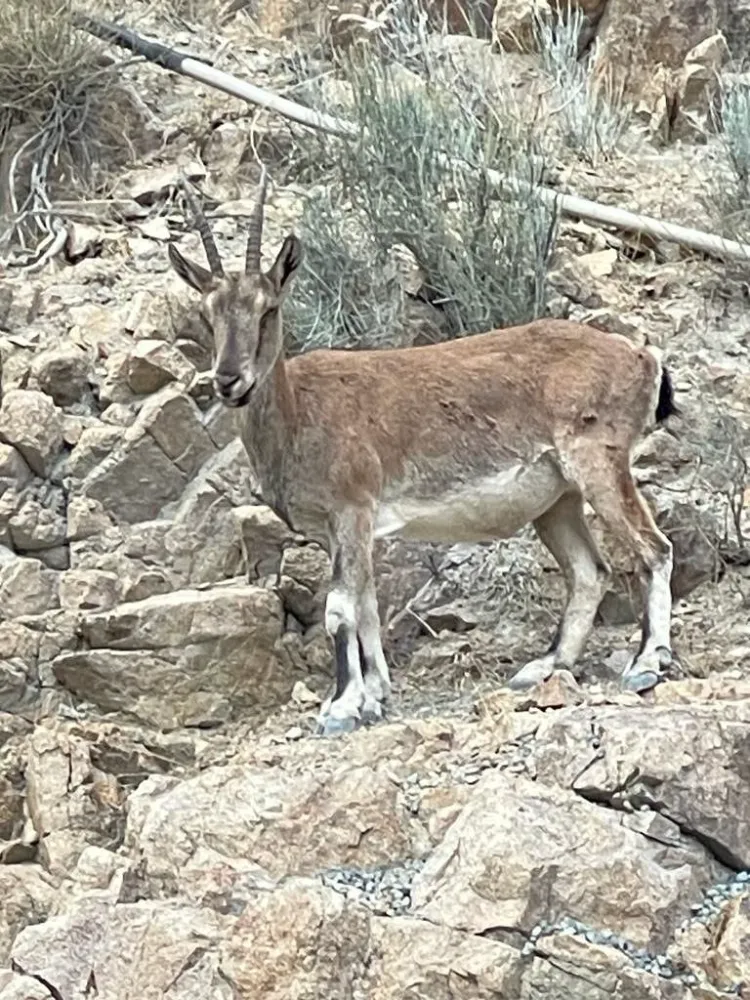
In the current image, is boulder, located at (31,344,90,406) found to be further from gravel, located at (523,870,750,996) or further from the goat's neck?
gravel, located at (523,870,750,996)

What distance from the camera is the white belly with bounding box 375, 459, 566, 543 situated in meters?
8.34

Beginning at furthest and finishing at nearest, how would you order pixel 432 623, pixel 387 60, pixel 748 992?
1. pixel 387 60
2. pixel 432 623
3. pixel 748 992

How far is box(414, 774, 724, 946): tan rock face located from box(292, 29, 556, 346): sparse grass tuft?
→ 16.3 ft

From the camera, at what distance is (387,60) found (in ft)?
44.5

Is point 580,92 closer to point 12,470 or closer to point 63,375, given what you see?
point 63,375

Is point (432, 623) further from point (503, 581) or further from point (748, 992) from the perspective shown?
point (748, 992)

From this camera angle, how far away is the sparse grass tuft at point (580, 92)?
12.9 m

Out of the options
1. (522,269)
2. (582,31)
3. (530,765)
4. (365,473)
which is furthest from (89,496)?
(582,31)

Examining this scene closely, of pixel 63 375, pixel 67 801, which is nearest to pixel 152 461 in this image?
Answer: pixel 63 375

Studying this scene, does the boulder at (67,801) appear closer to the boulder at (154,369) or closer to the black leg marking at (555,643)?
the black leg marking at (555,643)

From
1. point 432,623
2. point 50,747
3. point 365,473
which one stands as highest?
point 365,473

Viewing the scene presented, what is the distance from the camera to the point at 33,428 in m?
9.80

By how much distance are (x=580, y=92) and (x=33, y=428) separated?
17.1 ft

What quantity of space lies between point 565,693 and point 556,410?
170 cm
